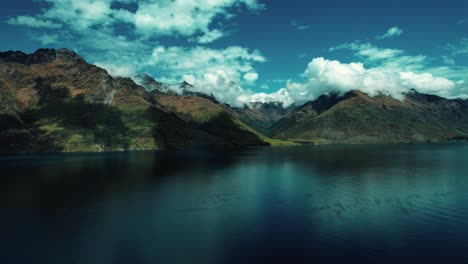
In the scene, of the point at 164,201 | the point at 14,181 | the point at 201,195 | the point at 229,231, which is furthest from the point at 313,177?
the point at 14,181

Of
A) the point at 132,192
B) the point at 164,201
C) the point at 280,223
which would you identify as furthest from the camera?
the point at 132,192

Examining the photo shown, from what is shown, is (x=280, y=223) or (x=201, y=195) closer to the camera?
(x=280, y=223)

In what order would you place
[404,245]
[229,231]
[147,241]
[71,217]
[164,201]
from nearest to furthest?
1. [404,245]
2. [147,241]
3. [229,231]
4. [71,217]
5. [164,201]

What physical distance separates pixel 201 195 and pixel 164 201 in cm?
1595

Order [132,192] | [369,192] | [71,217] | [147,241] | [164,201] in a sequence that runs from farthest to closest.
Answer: [132,192] → [369,192] → [164,201] → [71,217] → [147,241]

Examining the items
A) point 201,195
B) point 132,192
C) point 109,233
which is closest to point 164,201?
point 201,195

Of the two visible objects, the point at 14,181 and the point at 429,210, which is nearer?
the point at 429,210

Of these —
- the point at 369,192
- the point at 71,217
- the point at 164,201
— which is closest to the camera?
the point at 71,217

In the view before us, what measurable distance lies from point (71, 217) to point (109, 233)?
2311 centimetres

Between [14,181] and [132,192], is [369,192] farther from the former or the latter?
[14,181]

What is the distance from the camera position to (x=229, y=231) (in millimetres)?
79812

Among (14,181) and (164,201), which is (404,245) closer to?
(164,201)

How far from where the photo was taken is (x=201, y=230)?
81.6m

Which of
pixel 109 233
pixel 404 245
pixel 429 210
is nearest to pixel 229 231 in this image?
pixel 109 233
